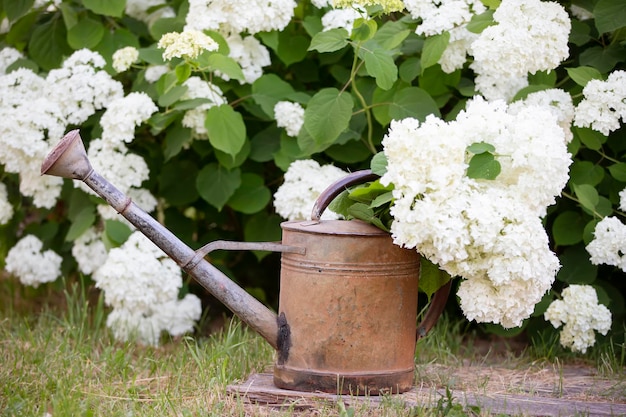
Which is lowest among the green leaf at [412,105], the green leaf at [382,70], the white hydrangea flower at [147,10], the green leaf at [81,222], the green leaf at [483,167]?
the green leaf at [81,222]

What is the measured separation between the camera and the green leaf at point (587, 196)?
8.58ft

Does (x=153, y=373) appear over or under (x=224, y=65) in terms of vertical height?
under

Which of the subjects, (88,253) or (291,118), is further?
(88,253)

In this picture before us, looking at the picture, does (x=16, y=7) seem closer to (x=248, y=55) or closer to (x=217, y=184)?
(x=248, y=55)

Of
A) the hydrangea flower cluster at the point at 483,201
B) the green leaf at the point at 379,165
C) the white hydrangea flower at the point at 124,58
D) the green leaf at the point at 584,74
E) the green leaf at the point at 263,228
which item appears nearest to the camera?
the hydrangea flower cluster at the point at 483,201

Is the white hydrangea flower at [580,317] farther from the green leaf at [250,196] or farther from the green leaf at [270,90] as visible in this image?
the green leaf at [270,90]

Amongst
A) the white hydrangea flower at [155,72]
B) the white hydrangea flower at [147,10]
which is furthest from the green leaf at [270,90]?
the white hydrangea flower at [147,10]

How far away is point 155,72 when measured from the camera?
3098mm

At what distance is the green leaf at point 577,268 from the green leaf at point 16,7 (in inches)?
88.8

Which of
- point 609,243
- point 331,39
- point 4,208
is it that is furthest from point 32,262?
point 609,243

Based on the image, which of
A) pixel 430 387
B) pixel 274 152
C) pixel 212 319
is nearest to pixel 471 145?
pixel 430 387

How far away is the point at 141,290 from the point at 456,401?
4.29 feet

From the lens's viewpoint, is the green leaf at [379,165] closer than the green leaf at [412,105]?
Yes

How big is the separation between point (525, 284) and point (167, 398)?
94 centimetres
